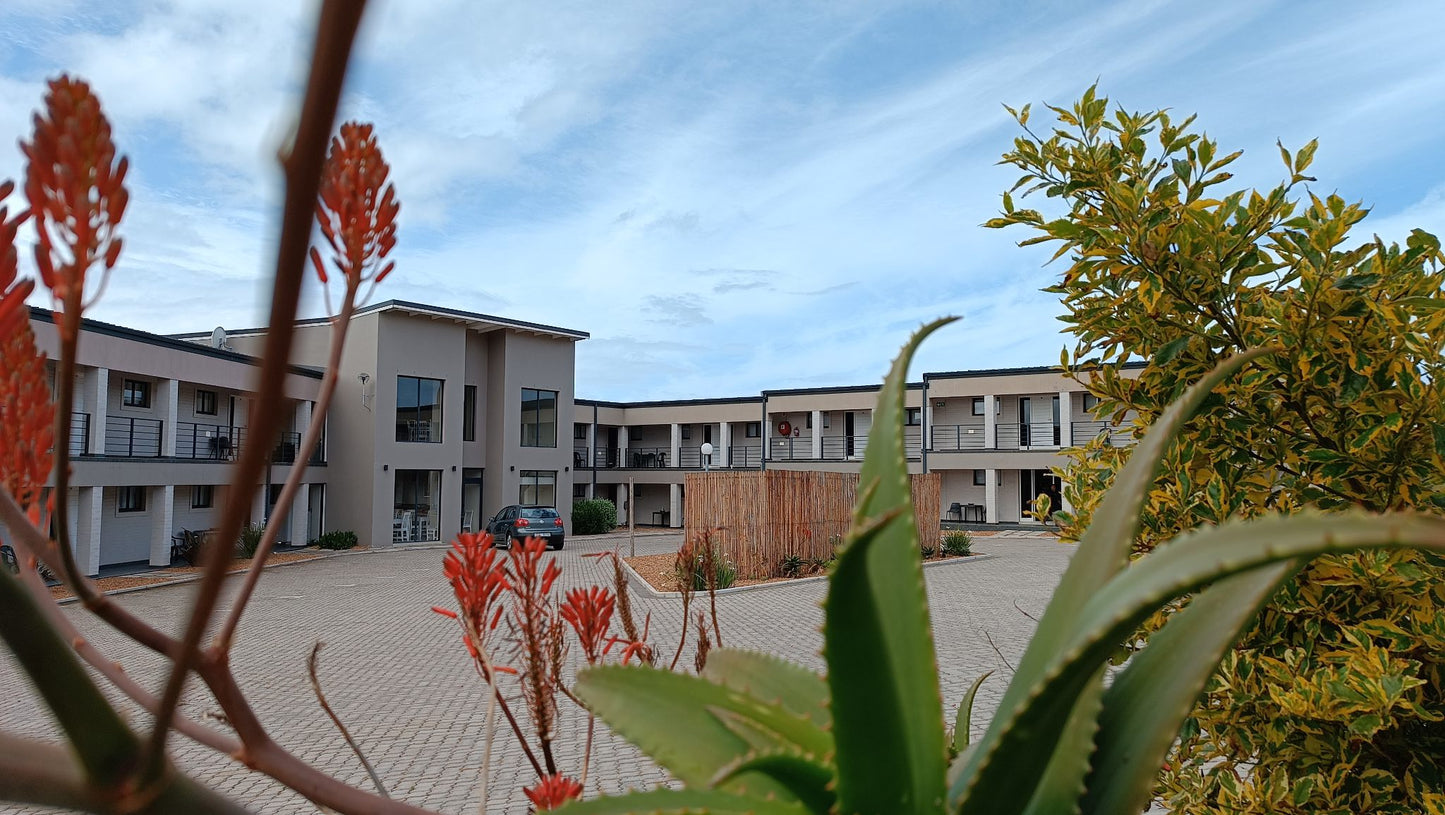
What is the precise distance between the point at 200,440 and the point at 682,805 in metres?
30.0

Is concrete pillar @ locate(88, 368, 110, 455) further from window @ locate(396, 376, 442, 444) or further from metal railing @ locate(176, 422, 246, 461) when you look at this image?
window @ locate(396, 376, 442, 444)

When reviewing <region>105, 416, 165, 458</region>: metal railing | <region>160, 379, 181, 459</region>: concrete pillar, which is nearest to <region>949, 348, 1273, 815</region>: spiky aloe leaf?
<region>105, 416, 165, 458</region>: metal railing

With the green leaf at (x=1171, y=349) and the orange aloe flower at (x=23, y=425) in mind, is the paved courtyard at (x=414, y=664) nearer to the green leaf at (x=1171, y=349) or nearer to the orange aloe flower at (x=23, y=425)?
the orange aloe flower at (x=23, y=425)

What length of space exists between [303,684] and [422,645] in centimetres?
273

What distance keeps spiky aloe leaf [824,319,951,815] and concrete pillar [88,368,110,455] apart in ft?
80.8

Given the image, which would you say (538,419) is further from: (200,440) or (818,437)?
(818,437)

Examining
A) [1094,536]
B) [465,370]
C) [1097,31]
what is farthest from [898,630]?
[465,370]

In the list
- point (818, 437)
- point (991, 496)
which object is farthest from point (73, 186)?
point (818, 437)

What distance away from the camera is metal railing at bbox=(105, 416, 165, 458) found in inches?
899

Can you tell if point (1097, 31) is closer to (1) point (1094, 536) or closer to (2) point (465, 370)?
(1) point (1094, 536)

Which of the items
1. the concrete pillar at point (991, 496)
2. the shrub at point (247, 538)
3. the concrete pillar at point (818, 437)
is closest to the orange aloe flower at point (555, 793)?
the shrub at point (247, 538)

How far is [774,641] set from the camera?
13664 millimetres

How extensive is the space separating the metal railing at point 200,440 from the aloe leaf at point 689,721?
27.4 m

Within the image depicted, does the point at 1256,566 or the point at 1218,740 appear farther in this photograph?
the point at 1218,740
